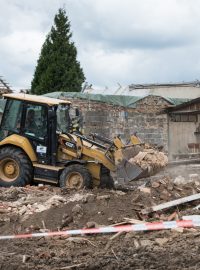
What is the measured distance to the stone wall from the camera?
2048cm

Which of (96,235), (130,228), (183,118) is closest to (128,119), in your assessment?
(183,118)

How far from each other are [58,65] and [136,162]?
71.4 ft

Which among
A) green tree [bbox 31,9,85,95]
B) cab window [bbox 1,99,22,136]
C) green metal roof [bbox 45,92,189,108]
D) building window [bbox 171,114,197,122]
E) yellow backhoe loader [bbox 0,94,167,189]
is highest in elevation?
green tree [bbox 31,9,85,95]

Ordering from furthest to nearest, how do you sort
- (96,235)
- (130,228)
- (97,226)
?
(97,226)
(96,235)
(130,228)

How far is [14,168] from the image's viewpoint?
43.6 ft

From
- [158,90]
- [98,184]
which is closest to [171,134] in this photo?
[98,184]

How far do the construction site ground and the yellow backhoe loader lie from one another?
1309mm

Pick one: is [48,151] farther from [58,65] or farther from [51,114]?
[58,65]

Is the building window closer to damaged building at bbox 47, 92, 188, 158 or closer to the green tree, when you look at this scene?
damaged building at bbox 47, 92, 188, 158

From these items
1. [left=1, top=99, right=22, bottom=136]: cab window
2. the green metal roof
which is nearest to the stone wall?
the green metal roof

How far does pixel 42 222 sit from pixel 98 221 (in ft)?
3.09

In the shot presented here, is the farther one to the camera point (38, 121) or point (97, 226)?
point (38, 121)

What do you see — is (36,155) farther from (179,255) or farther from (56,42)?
(56,42)

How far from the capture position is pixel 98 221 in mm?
8711
